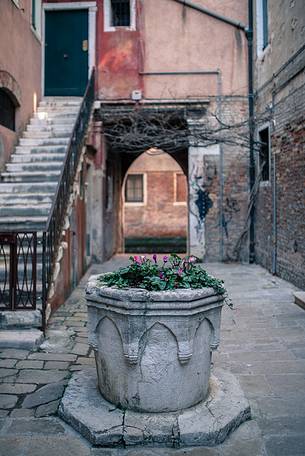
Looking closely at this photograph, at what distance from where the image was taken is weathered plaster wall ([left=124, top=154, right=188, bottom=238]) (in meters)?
24.4

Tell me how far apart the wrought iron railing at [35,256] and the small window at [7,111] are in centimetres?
168

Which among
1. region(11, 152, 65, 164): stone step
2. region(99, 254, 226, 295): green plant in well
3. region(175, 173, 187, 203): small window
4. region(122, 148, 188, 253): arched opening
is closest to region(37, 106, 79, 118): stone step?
region(11, 152, 65, 164): stone step

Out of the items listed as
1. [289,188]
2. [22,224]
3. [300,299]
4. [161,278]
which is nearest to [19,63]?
[22,224]

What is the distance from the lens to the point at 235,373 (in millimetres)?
4527

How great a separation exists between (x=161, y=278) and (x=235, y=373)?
1.57 metres

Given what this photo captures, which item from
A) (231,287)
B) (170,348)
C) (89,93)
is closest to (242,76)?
(89,93)

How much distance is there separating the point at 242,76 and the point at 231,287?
601 centimetres

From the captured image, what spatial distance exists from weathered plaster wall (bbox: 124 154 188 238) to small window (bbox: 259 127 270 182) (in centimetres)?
1281

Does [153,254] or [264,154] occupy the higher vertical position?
[264,154]

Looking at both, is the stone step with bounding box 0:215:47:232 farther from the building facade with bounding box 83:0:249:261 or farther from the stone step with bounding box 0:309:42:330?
the building facade with bounding box 83:0:249:261

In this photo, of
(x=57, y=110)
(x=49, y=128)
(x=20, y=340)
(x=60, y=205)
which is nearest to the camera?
(x=20, y=340)

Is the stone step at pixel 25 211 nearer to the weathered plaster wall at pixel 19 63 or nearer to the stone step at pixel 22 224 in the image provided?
the stone step at pixel 22 224

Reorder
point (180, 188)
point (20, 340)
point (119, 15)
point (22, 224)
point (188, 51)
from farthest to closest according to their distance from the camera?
point (180, 188), point (119, 15), point (188, 51), point (22, 224), point (20, 340)

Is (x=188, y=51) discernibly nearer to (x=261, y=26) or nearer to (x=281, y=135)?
(x=261, y=26)
